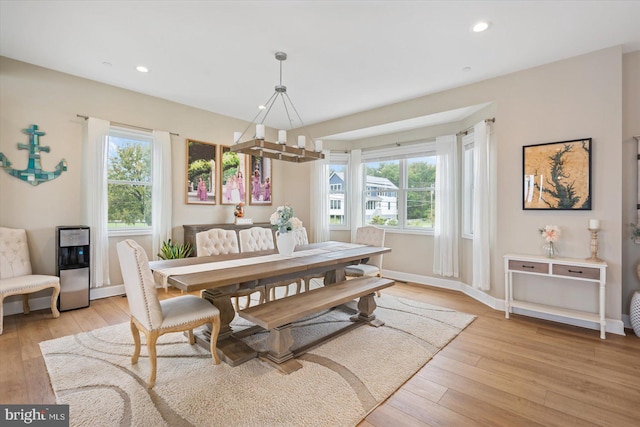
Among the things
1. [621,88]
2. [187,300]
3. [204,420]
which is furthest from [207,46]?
[621,88]

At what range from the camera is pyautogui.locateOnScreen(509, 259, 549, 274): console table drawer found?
10.7ft

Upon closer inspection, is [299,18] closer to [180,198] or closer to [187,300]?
[187,300]

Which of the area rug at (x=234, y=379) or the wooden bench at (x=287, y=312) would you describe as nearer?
the area rug at (x=234, y=379)

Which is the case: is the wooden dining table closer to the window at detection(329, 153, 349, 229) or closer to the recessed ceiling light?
the recessed ceiling light

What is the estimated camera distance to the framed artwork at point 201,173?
504cm

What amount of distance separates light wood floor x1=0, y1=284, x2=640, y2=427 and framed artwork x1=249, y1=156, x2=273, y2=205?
3202 mm

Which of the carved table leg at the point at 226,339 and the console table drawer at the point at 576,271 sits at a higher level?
the console table drawer at the point at 576,271

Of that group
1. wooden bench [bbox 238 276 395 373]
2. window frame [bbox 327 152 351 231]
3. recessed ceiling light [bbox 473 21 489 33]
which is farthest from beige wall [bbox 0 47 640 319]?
wooden bench [bbox 238 276 395 373]

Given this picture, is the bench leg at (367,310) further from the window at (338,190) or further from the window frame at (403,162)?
the window at (338,190)

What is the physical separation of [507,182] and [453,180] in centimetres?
104

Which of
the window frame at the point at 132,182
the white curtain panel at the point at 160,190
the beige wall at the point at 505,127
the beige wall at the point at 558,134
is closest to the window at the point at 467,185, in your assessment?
the beige wall at the point at 505,127

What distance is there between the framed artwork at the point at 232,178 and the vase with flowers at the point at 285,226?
2619 mm

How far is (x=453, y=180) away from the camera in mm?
4758

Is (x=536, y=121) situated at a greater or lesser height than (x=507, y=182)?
greater
